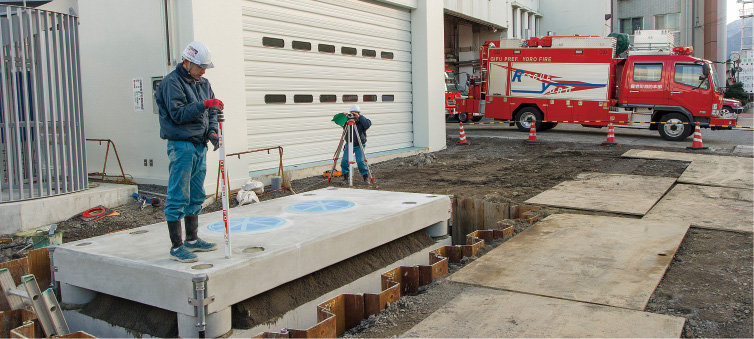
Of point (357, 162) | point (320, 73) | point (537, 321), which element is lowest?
point (537, 321)

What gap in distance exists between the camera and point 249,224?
5891mm

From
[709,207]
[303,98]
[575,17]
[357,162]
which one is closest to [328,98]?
[303,98]

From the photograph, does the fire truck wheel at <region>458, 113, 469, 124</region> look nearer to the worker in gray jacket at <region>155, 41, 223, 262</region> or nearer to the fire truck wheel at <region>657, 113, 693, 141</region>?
the fire truck wheel at <region>657, 113, 693, 141</region>

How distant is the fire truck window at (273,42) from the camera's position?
10641 mm

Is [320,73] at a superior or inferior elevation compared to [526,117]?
superior

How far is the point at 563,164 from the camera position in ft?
43.1

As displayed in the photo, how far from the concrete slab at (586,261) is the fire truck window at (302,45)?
636 centimetres

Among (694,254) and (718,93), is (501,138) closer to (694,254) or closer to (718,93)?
(718,93)

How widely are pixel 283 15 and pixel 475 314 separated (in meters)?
8.26

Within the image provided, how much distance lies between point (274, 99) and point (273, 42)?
1068 mm

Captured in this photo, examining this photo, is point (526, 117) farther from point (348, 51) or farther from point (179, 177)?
point (179, 177)

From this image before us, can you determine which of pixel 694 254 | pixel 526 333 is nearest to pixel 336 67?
pixel 694 254

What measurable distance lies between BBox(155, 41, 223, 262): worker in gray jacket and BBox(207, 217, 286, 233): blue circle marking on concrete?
2.84 feet

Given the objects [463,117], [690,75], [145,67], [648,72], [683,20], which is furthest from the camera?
[683,20]
